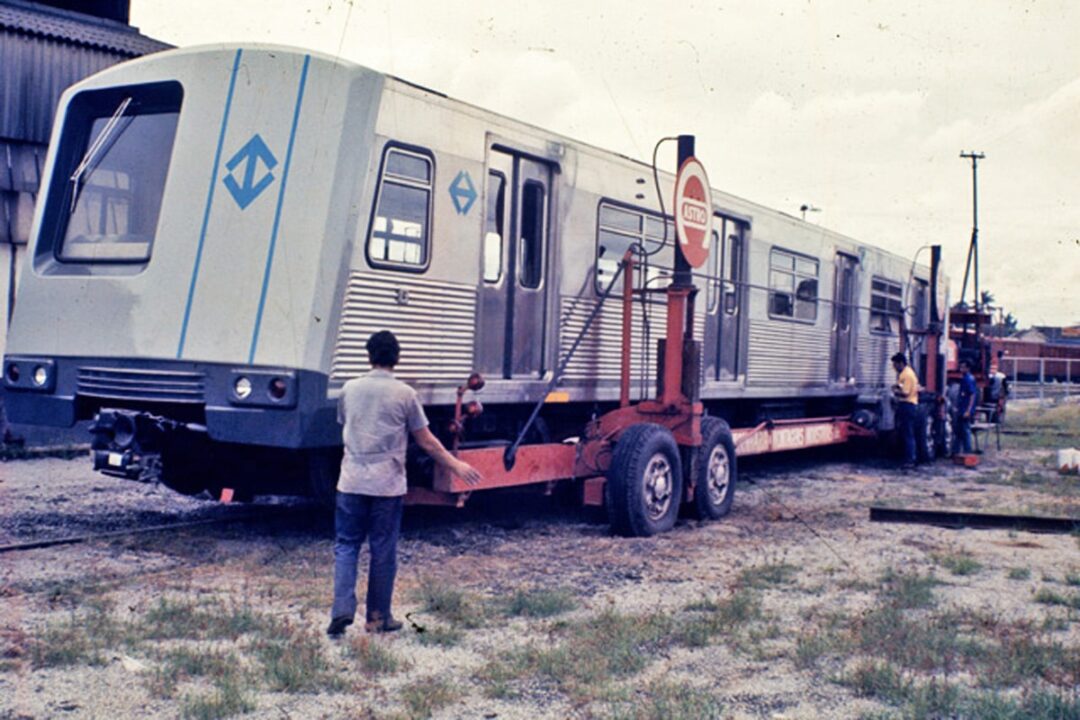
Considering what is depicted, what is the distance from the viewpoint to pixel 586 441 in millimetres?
10031

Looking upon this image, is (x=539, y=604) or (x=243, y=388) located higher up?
(x=243, y=388)

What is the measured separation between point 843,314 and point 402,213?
9.86m

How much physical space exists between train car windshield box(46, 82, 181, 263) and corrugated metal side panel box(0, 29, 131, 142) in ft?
26.0

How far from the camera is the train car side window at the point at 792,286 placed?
14227 millimetres

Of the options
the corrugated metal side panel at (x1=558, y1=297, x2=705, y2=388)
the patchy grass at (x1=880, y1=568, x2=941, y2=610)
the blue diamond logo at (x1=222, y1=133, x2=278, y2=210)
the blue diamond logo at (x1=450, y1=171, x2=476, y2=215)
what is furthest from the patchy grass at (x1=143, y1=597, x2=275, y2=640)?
the corrugated metal side panel at (x1=558, y1=297, x2=705, y2=388)

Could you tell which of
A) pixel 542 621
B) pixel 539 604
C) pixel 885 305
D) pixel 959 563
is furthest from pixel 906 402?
pixel 542 621

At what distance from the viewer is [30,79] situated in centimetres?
1611

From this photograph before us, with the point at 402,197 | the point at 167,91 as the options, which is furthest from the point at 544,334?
the point at 167,91

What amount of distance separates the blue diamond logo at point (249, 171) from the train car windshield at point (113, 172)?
26.8 inches

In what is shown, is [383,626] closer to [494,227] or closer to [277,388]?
[277,388]

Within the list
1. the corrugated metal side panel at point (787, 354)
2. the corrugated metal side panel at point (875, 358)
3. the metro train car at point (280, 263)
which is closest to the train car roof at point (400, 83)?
the metro train car at point (280, 263)

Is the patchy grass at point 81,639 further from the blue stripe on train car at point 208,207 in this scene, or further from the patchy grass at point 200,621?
the blue stripe on train car at point 208,207

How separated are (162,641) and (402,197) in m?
3.60

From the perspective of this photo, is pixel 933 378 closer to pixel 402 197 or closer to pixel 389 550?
pixel 402 197
